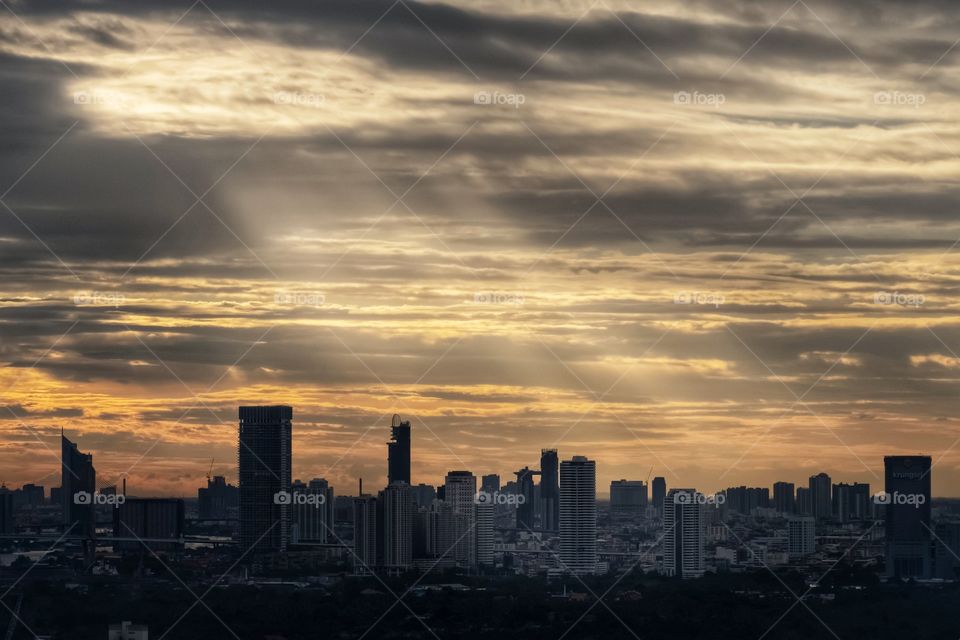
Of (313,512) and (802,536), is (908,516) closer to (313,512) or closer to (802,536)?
(802,536)

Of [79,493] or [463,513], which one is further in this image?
[463,513]

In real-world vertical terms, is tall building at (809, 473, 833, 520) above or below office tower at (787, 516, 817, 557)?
above

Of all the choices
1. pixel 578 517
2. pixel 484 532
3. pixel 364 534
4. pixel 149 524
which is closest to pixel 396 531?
pixel 364 534

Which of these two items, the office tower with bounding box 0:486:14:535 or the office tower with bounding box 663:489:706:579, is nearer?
the office tower with bounding box 0:486:14:535

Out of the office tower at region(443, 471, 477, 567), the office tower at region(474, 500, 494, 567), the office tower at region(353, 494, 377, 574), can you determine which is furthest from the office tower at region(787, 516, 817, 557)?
the office tower at region(353, 494, 377, 574)

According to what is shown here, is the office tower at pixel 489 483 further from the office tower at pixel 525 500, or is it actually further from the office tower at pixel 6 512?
the office tower at pixel 6 512

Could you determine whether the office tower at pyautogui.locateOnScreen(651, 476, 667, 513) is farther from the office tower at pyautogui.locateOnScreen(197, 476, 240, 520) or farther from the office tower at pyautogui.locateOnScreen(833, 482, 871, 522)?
the office tower at pyautogui.locateOnScreen(197, 476, 240, 520)
